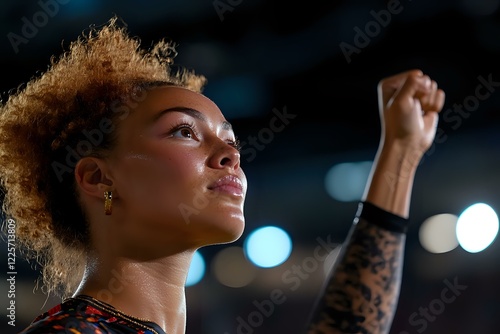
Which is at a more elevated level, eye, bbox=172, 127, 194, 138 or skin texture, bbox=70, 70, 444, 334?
eye, bbox=172, 127, 194, 138

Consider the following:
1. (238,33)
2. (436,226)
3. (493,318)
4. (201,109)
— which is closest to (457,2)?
(238,33)

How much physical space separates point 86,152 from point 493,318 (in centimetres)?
450

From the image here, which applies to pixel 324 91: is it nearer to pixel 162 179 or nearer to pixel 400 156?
pixel 162 179

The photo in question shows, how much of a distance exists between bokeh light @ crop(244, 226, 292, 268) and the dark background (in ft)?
0.27

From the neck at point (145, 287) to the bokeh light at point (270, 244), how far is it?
5319 mm

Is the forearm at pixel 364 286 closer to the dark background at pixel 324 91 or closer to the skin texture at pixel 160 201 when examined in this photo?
the skin texture at pixel 160 201

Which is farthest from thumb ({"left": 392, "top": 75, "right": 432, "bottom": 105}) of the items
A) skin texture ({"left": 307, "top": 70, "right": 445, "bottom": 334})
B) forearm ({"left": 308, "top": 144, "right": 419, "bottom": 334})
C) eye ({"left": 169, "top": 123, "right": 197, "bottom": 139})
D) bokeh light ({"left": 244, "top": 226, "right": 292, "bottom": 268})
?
bokeh light ({"left": 244, "top": 226, "right": 292, "bottom": 268})

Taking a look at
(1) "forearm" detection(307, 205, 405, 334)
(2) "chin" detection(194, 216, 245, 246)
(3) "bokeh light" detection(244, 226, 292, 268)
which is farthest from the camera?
(3) "bokeh light" detection(244, 226, 292, 268)

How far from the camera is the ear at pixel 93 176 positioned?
190 cm

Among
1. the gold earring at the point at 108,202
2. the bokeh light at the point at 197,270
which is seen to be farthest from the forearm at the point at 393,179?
the bokeh light at the point at 197,270

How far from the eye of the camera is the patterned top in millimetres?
1499

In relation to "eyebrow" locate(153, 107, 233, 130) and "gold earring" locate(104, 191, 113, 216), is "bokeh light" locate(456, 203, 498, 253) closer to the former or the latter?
"eyebrow" locate(153, 107, 233, 130)

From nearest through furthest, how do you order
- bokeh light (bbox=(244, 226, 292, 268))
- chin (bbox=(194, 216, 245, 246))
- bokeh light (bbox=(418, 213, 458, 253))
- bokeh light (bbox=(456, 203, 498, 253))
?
chin (bbox=(194, 216, 245, 246)) → bokeh light (bbox=(456, 203, 498, 253)) → bokeh light (bbox=(418, 213, 458, 253)) → bokeh light (bbox=(244, 226, 292, 268))

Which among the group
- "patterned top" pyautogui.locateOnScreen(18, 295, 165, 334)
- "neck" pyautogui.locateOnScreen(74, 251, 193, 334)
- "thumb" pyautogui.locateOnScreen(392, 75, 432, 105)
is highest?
"thumb" pyautogui.locateOnScreen(392, 75, 432, 105)
